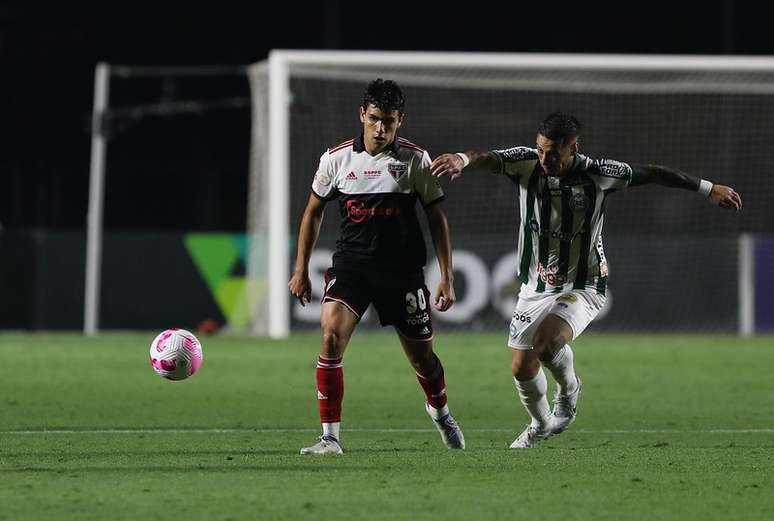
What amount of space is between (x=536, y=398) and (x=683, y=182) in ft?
4.67

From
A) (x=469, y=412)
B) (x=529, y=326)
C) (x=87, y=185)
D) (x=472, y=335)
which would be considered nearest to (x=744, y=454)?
(x=529, y=326)

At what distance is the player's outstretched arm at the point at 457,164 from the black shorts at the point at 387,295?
0.64 m

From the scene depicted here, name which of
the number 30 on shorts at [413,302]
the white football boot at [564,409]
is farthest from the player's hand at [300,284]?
the white football boot at [564,409]

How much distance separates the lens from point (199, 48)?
27.4 metres

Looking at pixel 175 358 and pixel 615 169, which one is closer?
pixel 615 169

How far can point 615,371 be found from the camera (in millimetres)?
14570

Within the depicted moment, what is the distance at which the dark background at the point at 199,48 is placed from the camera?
26.2 metres

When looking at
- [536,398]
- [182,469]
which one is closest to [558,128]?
[536,398]

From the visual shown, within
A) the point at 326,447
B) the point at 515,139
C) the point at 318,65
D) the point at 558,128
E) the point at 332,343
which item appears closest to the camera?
the point at 326,447

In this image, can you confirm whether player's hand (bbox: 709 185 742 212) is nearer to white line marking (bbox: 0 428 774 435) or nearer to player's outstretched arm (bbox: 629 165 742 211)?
player's outstretched arm (bbox: 629 165 742 211)

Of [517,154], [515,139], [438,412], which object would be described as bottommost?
[515,139]

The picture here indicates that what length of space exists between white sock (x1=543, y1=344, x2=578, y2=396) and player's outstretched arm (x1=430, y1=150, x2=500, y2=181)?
3.71 feet

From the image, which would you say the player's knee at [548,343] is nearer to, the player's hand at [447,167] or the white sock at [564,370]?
the white sock at [564,370]

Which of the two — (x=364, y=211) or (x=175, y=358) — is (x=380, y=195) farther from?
(x=175, y=358)
